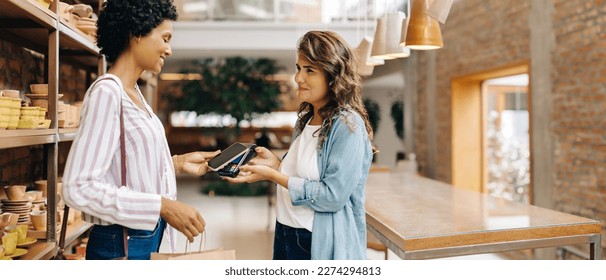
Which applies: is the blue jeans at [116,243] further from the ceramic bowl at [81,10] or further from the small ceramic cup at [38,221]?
the ceramic bowl at [81,10]

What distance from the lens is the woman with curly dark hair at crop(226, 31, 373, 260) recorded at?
1.47 meters

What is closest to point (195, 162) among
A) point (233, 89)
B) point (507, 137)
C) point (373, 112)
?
point (507, 137)

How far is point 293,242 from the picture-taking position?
158 centimetres

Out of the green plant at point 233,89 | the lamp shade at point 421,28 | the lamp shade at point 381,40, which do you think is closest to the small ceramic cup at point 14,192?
the lamp shade at point 421,28

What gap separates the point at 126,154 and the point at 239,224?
15.7 feet

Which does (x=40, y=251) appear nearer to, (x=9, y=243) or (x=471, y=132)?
(x=9, y=243)

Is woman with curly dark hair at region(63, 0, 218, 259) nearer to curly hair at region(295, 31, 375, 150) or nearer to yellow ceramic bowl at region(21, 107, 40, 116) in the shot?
curly hair at region(295, 31, 375, 150)

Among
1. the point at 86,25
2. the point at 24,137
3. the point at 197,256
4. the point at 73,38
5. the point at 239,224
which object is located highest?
the point at 86,25

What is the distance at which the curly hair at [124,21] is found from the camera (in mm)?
1217

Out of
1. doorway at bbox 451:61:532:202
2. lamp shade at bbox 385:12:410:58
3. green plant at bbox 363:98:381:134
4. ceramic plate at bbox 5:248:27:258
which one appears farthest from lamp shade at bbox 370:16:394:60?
green plant at bbox 363:98:381:134

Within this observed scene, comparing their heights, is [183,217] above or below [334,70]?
below

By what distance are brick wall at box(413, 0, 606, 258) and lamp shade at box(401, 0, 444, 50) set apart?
1420mm

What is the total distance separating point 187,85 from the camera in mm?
8648

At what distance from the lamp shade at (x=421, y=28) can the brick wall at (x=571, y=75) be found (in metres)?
1.42
